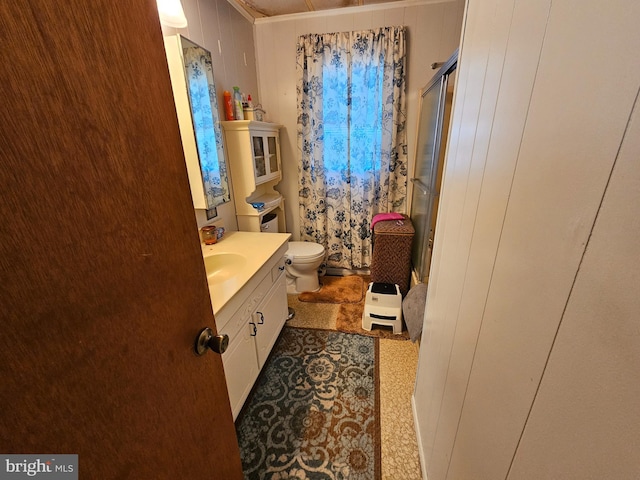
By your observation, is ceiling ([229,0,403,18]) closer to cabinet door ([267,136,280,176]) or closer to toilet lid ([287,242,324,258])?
cabinet door ([267,136,280,176])

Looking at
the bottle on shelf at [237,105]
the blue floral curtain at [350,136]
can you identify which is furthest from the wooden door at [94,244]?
the blue floral curtain at [350,136]

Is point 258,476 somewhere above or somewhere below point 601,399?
below

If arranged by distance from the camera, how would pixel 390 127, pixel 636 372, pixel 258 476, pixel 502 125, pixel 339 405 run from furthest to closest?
pixel 390 127 < pixel 339 405 < pixel 258 476 < pixel 502 125 < pixel 636 372

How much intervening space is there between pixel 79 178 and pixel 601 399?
771 millimetres

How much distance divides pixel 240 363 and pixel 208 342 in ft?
2.36

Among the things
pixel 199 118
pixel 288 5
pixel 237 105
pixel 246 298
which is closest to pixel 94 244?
pixel 246 298

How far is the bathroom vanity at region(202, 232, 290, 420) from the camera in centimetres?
119

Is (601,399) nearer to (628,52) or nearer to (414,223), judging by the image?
(628,52)

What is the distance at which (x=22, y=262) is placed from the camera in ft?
1.11

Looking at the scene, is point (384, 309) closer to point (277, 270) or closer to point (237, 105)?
point (277, 270)

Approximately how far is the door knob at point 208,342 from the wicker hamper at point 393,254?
1722 mm

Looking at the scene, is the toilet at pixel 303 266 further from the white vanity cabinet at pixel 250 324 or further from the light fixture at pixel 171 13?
the light fixture at pixel 171 13

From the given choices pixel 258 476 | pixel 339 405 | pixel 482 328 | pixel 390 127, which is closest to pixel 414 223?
pixel 390 127

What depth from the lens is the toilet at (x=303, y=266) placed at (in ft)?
7.82
